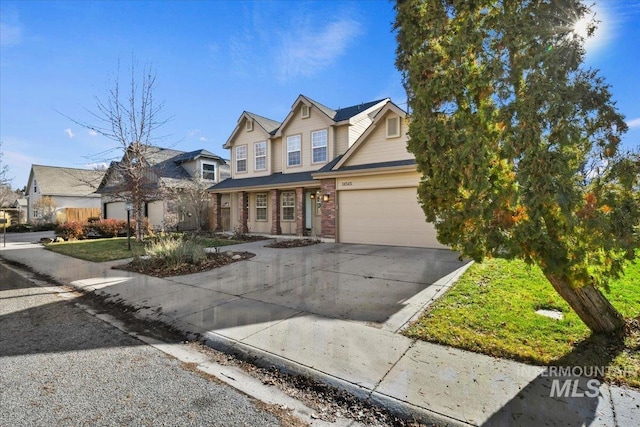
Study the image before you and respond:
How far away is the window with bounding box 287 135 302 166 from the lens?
17.0m

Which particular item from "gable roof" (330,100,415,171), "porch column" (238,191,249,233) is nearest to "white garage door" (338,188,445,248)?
"gable roof" (330,100,415,171)

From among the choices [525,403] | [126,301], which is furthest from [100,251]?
[525,403]

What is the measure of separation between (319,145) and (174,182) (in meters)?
11.2

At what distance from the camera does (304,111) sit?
16594 mm

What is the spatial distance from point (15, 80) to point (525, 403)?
56.5 ft

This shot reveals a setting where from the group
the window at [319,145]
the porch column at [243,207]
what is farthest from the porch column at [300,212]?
the porch column at [243,207]

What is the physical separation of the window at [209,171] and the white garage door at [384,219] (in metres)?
13.9

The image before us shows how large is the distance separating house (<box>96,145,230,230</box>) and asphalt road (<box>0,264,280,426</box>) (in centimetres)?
1338

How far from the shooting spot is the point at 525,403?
2.70 metres

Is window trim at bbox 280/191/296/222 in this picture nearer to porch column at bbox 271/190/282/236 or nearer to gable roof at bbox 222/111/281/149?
porch column at bbox 271/190/282/236

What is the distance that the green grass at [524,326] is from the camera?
3.45m

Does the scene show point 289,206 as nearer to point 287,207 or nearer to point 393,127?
point 287,207

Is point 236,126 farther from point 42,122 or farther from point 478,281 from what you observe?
point 478,281

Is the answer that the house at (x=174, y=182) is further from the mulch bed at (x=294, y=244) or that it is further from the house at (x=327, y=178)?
the mulch bed at (x=294, y=244)
